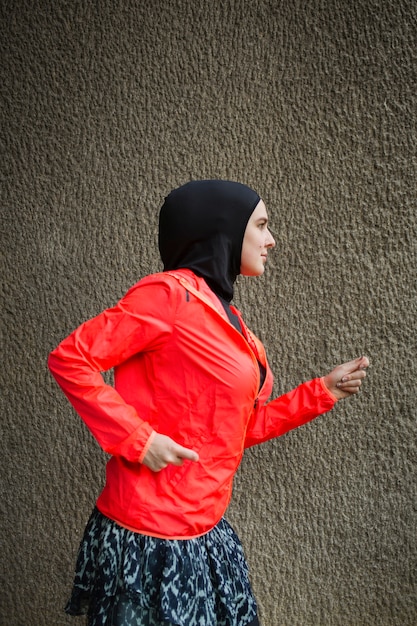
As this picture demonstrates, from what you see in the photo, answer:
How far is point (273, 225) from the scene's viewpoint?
2.60m

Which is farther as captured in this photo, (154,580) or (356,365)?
(356,365)

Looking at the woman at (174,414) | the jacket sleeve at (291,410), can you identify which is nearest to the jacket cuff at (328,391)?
the jacket sleeve at (291,410)

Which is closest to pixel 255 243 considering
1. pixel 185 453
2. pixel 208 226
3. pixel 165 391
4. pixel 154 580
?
pixel 208 226

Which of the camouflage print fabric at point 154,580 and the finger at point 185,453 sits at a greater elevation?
the finger at point 185,453

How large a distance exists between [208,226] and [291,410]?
21.8 inches

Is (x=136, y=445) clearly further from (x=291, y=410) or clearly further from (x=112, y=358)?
(x=291, y=410)

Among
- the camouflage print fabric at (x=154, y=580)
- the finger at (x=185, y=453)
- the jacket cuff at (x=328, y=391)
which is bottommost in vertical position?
the camouflage print fabric at (x=154, y=580)

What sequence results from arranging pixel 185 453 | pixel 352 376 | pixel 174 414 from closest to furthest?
1. pixel 185 453
2. pixel 174 414
3. pixel 352 376

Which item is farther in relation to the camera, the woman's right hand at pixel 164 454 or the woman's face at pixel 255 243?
the woman's face at pixel 255 243

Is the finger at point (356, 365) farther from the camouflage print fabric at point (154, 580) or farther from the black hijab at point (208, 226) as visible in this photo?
the camouflage print fabric at point (154, 580)

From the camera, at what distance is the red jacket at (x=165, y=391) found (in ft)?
5.09

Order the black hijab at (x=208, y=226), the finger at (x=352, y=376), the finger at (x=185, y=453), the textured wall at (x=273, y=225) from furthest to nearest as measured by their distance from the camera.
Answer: the textured wall at (x=273, y=225) → the finger at (x=352, y=376) → the black hijab at (x=208, y=226) → the finger at (x=185, y=453)

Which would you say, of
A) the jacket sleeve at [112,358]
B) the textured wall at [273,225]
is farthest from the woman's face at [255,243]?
the textured wall at [273,225]

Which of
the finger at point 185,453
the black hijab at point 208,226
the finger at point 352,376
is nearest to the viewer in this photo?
the finger at point 185,453
